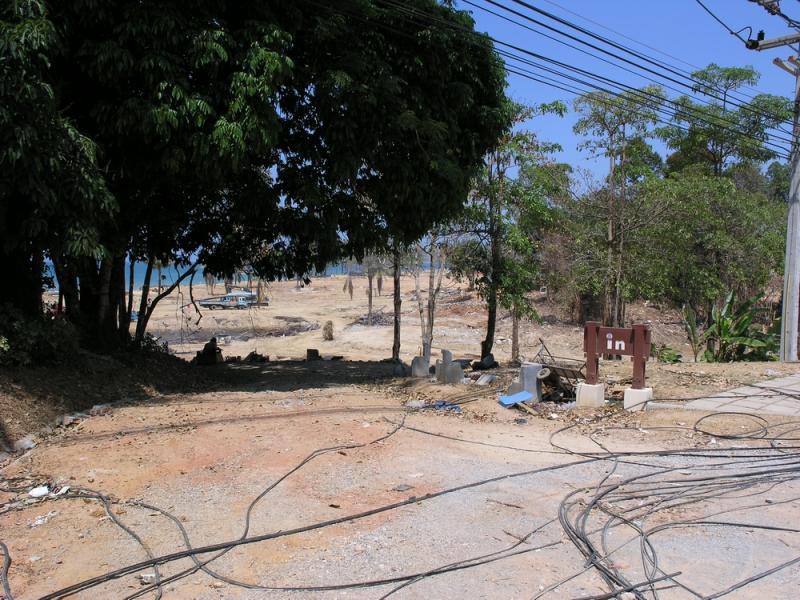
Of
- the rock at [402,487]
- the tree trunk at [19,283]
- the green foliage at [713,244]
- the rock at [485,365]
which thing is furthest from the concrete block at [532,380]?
the green foliage at [713,244]

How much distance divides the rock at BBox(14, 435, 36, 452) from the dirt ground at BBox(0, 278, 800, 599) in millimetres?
85

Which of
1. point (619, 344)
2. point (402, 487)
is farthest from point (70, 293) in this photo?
point (619, 344)

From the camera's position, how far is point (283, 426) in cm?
790

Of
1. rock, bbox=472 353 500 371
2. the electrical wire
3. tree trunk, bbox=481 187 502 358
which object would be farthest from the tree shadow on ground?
tree trunk, bbox=481 187 502 358

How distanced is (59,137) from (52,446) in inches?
149

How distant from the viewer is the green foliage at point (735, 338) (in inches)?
553

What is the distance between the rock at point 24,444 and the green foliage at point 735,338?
1267cm

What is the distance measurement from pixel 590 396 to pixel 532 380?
827 mm

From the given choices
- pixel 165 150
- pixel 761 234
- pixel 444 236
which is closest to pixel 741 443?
pixel 165 150

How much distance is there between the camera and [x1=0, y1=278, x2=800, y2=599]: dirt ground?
4.06 metres

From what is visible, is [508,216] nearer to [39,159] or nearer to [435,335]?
[39,159]

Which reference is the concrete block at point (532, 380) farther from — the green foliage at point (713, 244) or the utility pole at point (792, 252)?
the green foliage at point (713, 244)

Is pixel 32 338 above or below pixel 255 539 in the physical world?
above

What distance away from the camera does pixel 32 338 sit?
8.77m
